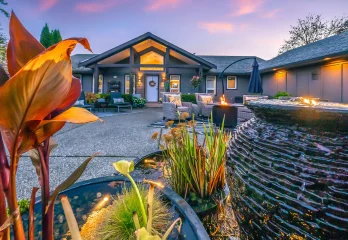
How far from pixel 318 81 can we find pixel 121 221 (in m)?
11.6

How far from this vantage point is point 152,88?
1537 cm

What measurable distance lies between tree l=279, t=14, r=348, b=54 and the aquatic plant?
1174 inches

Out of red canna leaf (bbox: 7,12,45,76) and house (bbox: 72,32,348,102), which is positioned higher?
house (bbox: 72,32,348,102)

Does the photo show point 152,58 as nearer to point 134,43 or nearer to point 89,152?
point 134,43

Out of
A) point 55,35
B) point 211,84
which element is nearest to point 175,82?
point 211,84

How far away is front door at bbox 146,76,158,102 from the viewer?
15312 millimetres

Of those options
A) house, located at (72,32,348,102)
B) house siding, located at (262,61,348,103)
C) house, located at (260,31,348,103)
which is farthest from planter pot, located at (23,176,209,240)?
house, located at (72,32,348,102)

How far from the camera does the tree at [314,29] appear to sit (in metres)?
22.2

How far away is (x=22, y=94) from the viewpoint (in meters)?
0.37

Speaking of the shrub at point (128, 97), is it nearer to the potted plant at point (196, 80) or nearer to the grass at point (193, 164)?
the potted plant at point (196, 80)

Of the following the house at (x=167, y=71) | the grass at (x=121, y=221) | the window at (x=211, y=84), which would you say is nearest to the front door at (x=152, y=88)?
the house at (x=167, y=71)

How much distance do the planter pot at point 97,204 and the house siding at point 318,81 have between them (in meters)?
10.3

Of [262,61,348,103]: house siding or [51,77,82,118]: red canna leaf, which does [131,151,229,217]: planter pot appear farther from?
[262,61,348,103]: house siding

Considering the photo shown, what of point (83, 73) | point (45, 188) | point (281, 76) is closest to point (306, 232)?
point (45, 188)
